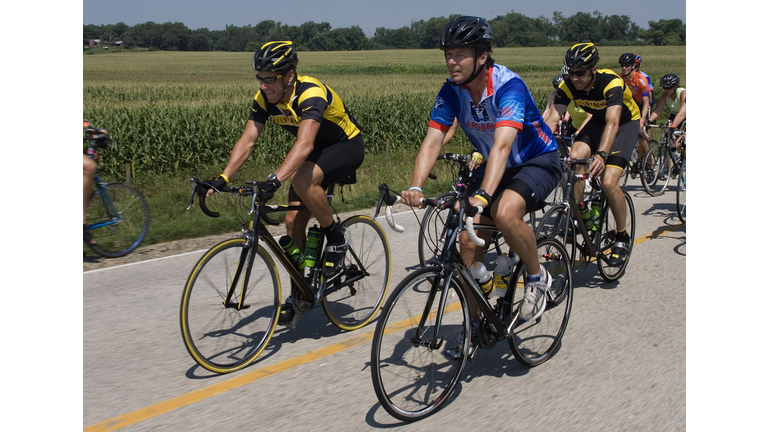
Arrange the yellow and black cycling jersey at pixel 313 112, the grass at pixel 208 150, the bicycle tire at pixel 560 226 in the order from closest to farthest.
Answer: the yellow and black cycling jersey at pixel 313 112 → the bicycle tire at pixel 560 226 → the grass at pixel 208 150

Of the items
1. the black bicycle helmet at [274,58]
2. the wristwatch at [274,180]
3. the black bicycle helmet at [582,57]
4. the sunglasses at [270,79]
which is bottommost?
the wristwatch at [274,180]

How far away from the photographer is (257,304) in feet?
15.0

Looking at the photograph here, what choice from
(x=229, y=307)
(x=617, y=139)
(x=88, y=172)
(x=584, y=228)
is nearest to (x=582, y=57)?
(x=617, y=139)

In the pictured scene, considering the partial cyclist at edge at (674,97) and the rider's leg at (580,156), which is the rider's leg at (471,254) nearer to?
the rider's leg at (580,156)

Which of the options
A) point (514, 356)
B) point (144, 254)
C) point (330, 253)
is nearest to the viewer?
point (514, 356)

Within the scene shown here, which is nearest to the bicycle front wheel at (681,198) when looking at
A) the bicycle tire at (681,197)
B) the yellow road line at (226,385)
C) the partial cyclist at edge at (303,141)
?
the bicycle tire at (681,197)

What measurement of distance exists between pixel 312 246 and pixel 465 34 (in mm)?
2001

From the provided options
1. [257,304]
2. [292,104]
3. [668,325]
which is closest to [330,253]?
[257,304]

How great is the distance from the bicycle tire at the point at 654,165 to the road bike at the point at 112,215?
8.27m

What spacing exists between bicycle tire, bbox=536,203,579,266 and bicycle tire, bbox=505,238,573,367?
398 mm

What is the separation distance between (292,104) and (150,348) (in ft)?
6.61

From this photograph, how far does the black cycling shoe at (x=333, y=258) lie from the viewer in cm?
511

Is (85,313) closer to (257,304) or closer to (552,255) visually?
(257,304)

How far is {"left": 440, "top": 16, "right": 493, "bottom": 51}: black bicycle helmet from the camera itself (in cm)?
389
